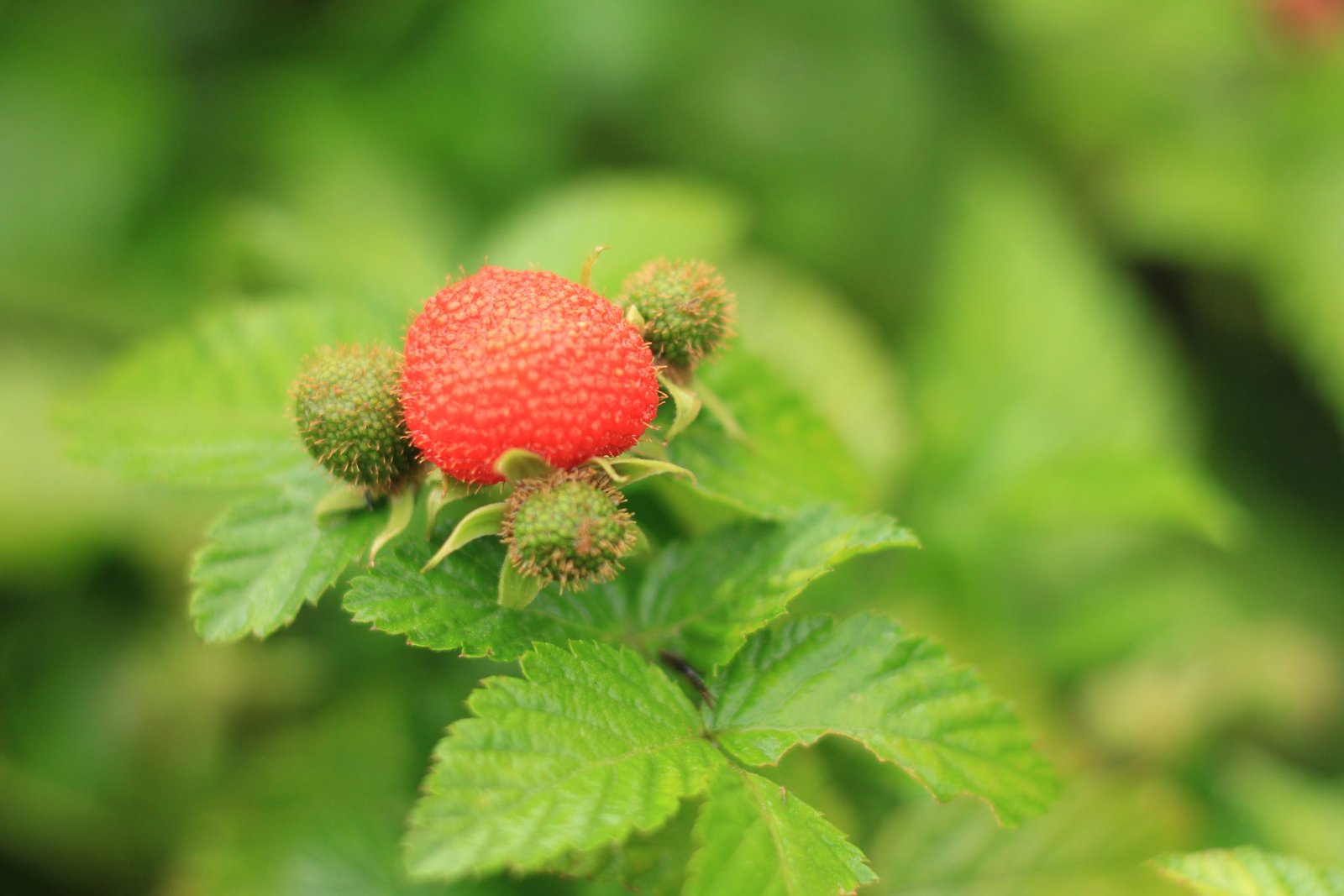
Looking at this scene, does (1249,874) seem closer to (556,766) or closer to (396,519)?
(556,766)

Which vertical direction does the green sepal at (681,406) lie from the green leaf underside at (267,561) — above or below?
above

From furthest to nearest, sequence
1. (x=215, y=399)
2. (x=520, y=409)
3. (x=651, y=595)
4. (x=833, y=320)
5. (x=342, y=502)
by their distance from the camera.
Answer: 1. (x=833, y=320)
2. (x=215, y=399)
3. (x=651, y=595)
4. (x=342, y=502)
5. (x=520, y=409)

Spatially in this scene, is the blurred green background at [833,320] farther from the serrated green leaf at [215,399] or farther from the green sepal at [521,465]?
the green sepal at [521,465]

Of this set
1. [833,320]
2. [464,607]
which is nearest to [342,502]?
[464,607]

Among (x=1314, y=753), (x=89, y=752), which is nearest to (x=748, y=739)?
(x=89, y=752)

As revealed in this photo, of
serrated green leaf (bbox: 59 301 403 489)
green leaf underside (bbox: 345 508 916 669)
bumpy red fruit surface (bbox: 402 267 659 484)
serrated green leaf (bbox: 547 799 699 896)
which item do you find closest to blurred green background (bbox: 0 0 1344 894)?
serrated green leaf (bbox: 547 799 699 896)

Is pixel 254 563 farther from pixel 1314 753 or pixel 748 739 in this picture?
pixel 1314 753

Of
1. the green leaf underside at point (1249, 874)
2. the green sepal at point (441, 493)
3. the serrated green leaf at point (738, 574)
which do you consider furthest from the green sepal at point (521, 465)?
the green leaf underside at point (1249, 874)

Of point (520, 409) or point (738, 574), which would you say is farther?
point (738, 574)
